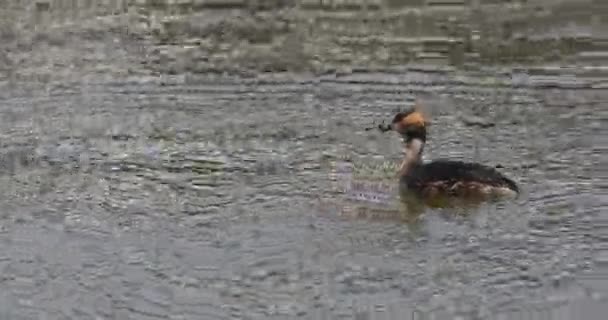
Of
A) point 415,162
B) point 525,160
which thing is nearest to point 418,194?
point 415,162

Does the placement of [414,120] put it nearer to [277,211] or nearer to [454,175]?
[454,175]

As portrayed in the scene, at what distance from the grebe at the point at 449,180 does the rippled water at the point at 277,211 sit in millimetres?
165

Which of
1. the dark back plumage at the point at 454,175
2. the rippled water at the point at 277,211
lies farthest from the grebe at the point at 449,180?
the rippled water at the point at 277,211

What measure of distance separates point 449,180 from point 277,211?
1.46m

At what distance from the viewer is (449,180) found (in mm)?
11195

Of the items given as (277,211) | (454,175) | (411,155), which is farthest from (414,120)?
(277,211)

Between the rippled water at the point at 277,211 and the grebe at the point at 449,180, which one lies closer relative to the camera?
the rippled water at the point at 277,211

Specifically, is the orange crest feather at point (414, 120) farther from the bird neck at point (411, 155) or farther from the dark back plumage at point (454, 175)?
the dark back plumage at point (454, 175)

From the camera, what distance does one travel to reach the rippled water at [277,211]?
30.0ft

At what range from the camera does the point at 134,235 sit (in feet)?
34.4

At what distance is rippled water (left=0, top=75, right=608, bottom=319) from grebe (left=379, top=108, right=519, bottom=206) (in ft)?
0.54

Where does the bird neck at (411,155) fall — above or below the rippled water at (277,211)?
above

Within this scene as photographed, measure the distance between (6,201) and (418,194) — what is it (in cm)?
350

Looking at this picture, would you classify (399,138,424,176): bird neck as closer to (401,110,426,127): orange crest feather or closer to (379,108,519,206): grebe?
(379,108,519,206): grebe
